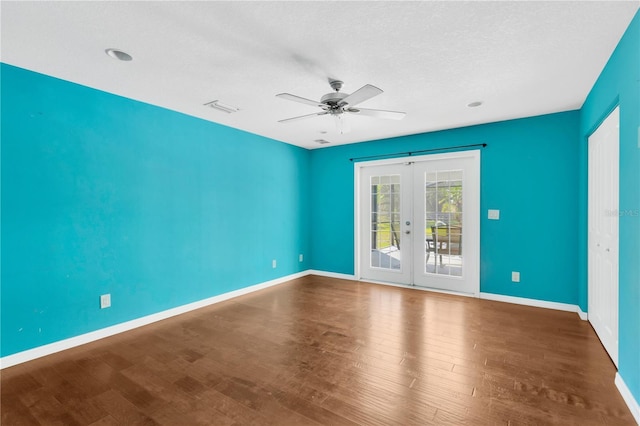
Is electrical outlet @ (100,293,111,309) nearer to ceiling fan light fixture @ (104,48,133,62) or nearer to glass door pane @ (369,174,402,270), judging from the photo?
ceiling fan light fixture @ (104,48,133,62)

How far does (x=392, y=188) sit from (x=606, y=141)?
291 cm

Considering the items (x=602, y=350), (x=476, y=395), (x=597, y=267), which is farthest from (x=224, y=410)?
(x=597, y=267)

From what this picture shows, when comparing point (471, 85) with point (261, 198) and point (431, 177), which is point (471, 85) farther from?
point (261, 198)

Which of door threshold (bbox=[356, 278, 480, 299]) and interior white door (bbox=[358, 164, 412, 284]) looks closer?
door threshold (bbox=[356, 278, 480, 299])

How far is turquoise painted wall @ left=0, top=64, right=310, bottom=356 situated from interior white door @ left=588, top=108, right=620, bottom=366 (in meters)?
4.30

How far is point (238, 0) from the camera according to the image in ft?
5.82

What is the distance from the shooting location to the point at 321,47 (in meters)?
2.28

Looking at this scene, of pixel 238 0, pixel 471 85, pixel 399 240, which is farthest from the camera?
pixel 399 240

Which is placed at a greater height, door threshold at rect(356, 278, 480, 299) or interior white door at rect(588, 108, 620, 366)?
interior white door at rect(588, 108, 620, 366)

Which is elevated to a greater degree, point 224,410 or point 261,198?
point 261,198

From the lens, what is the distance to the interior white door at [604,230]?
2.49m

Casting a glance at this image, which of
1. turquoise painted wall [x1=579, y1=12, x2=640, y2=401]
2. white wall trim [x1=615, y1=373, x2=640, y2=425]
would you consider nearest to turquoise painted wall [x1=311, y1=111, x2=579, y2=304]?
turquoise painted wall [x1=579, y1=12, x2=640, y2=401]

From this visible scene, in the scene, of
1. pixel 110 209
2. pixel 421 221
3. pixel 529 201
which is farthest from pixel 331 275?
pixel 110 209

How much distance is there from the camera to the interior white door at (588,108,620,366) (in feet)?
8.18
